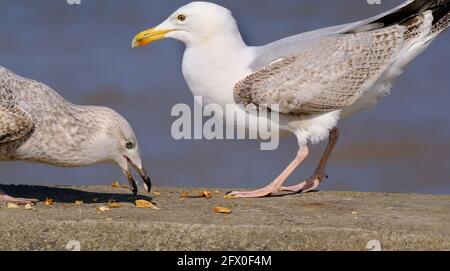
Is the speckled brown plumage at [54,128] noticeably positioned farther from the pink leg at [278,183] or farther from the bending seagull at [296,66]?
the pink leg at [278,183]

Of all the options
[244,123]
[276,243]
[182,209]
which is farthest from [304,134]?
[276,243]

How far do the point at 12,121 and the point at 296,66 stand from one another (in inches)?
107

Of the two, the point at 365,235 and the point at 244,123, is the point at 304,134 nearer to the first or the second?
the point at 244,123

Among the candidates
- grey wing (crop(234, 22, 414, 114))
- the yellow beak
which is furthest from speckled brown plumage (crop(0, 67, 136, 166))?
grey wing (crop(234, 22, 414, 114))

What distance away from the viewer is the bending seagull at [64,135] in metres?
8.05

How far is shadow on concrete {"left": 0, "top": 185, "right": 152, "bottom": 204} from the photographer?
8797 millimetres

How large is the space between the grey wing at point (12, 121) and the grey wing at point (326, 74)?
198 cm

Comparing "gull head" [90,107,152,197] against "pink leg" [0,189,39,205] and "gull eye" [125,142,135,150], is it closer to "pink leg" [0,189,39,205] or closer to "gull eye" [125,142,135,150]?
"gull eye" [125,142,135,150]

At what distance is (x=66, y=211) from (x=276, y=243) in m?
1.87

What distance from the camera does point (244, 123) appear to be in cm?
874

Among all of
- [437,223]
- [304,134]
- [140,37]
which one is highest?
[140,37]

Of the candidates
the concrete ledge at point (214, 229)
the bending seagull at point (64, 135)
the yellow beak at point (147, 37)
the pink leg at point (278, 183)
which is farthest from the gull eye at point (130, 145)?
the pink leg at point (278, 183)

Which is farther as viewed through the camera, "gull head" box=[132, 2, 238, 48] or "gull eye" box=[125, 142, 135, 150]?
"gull head" box=[132, 2, 238, 48]

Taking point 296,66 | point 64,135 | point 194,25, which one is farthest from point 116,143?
point 296,66
